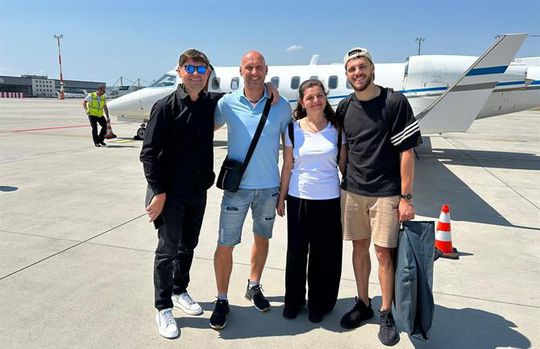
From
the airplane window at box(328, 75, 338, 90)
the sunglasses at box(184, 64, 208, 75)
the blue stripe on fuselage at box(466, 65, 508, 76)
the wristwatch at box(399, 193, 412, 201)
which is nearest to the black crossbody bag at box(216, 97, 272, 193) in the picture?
the sunglasses at box(184, 64, 208, 75)

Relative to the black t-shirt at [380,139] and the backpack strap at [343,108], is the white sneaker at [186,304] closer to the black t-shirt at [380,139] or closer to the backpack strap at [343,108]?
the black t-shirt at [380,139]

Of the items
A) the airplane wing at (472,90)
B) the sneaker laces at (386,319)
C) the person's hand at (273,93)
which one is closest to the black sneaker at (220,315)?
the sneaker laces at (386,319)

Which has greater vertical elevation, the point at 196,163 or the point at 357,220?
the point at 196,163

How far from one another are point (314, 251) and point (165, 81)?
41.0 ft

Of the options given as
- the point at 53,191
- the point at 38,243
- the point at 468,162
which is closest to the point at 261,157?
the point at 38,243

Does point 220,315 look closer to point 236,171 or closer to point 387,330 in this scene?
point 236,171

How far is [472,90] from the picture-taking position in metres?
6.94

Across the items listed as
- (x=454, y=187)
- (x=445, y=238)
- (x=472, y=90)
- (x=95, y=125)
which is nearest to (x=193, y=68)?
(x=445, y=238)

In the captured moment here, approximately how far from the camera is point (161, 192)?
2.93m

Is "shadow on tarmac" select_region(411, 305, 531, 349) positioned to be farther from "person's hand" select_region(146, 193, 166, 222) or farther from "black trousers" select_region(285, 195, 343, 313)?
"person's hand" select_region(146, 193, 166, 222)

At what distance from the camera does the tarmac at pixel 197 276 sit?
9.87ft

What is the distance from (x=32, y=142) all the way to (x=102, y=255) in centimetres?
1146

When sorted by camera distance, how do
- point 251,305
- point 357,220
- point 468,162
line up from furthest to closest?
point 468,162, point 251,305, point 357,220

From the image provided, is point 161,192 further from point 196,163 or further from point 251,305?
point 251,305
